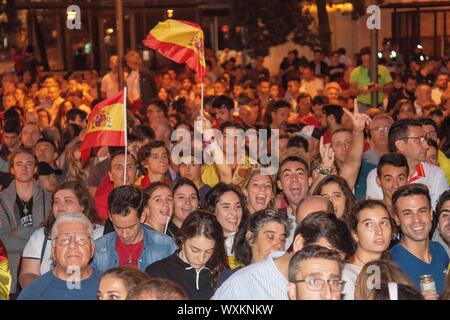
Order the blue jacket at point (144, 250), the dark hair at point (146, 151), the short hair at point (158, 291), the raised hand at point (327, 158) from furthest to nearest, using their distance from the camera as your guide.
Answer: the dark hair at point (146, 151)
the raised hand at point (327, 158)
the blue jacket at point (144, 250)
the short hair at point (158, 291)

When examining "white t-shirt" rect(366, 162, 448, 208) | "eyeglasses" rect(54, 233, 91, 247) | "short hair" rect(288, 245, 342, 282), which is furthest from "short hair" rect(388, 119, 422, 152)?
"short hair" rect(288, 245, 342, 282)

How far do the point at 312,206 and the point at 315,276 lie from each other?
224 cm

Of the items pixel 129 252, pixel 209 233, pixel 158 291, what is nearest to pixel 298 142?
pixel 129 252

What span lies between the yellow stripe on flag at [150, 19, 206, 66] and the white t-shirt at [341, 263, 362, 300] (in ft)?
17.9

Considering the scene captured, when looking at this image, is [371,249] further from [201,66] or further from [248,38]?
[248,38]

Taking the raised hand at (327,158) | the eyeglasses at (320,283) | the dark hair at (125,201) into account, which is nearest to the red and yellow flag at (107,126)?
the raised hand at (327,158)

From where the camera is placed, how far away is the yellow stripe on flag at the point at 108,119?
12.0 metres

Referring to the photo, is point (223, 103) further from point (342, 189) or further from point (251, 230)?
point (251, 230)

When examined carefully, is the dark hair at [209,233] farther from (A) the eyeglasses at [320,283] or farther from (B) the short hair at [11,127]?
(B) the short hair at [11,127]

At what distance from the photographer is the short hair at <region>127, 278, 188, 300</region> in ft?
21.4

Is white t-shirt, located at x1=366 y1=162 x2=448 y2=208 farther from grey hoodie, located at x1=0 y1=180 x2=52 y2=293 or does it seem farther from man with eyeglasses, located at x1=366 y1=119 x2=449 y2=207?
grey hoodie, located at x1=0 y1=180 x2=52 y2=293

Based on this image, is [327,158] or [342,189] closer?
[342,189]

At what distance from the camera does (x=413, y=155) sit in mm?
11312

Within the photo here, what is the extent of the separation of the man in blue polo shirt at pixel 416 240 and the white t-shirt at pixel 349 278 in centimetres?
62
